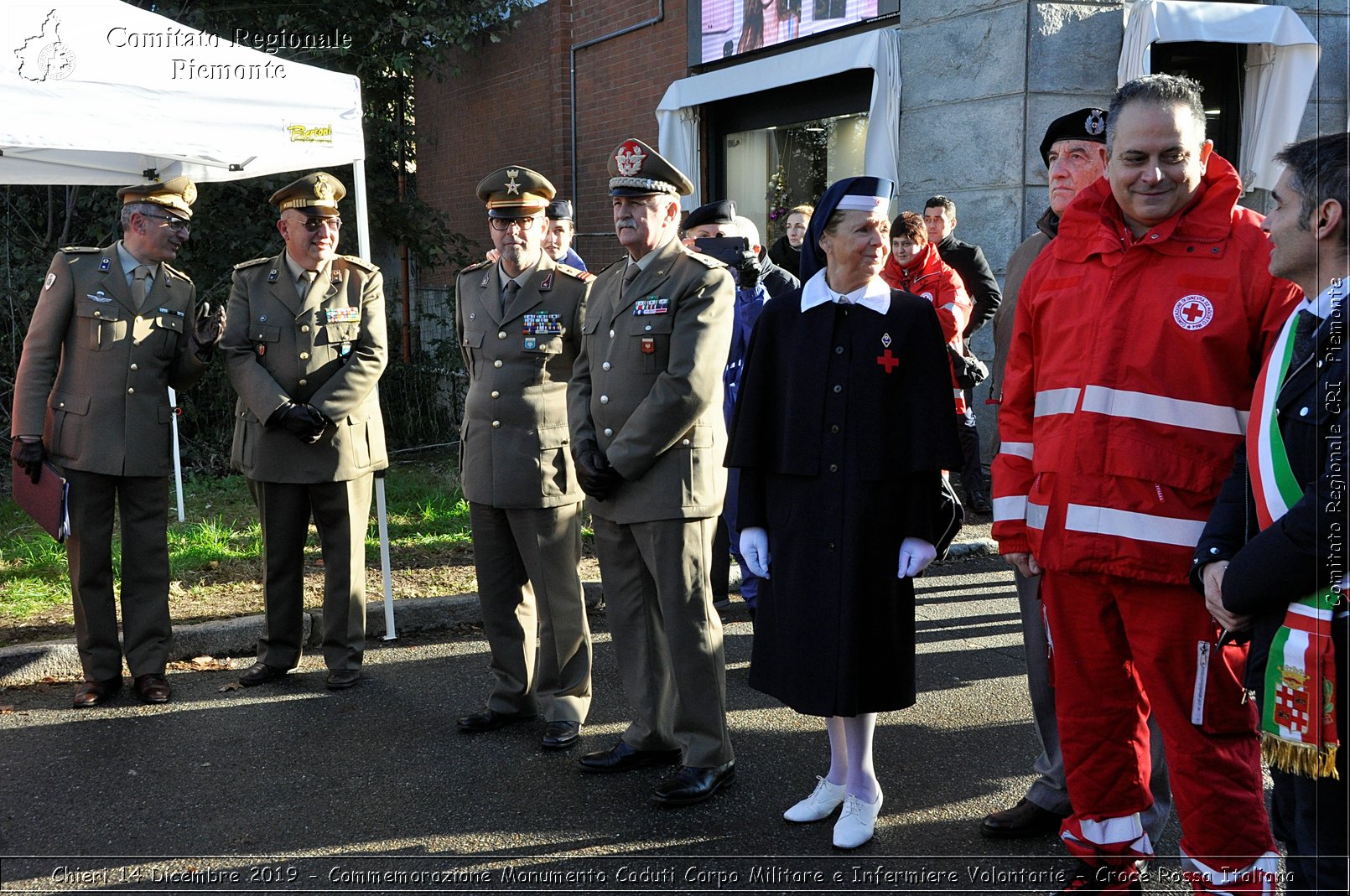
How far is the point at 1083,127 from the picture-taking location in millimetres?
3846

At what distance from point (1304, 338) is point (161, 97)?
16.0ft

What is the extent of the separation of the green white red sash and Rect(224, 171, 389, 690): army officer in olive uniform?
399cm

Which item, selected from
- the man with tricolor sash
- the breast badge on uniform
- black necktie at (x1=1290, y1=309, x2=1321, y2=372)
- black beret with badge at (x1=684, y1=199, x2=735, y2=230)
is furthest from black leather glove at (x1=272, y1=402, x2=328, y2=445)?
black necktie at (x1=1290, y1=309, x2=1321, y2=372)

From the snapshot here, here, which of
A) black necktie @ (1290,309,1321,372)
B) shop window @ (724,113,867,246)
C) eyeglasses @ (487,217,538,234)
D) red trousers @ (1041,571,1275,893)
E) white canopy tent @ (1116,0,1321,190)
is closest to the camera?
black necktie @ (1290,309,1321,372)

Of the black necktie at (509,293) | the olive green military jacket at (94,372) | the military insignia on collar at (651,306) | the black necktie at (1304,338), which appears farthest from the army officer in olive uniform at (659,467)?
the olive green military jacket at (94,372)

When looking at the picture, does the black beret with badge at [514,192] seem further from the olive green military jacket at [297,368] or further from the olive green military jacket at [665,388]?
the olive green military jacket at [297,368]

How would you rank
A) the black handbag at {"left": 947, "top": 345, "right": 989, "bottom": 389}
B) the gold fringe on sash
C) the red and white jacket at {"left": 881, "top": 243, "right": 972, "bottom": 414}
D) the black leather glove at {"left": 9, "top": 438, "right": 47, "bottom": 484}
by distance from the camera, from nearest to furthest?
the gold fringe on sash → the black leather glove at {"left": 9, "top": 438, "right": 47, "bottom": 484} → the black handbag at {"left": 947, "top": 345, "right": 989, "bottom": 389} → the red and white jacket at {"left": 881, "top": 243, "right": 972, "bottom": 414}

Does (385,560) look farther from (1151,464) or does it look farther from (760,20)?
(760,20)

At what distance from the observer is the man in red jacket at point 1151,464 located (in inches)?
110

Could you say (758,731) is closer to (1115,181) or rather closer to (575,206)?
(1115,181)

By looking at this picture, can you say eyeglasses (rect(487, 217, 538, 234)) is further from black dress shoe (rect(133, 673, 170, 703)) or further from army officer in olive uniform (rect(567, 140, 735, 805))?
black dress shoe (rect(133, 673, 170, 703))

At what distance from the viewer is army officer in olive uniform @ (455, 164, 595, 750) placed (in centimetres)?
470

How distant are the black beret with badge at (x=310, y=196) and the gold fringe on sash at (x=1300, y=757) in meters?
4.50

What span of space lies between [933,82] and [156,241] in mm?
6162
